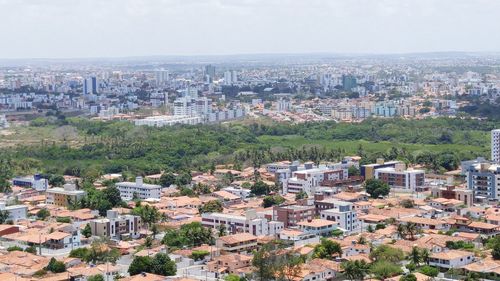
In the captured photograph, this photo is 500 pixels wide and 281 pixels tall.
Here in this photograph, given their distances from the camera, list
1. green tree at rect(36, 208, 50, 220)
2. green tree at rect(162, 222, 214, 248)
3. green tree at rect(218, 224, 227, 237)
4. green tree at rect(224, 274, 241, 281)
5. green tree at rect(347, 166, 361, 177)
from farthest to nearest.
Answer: green tree at rect(347, 166, 361, 177)
green tree at rect(36, 208, 50, 220)
green tree at rect(218, 224, 227, 237)
green tree at rect(162, 222, 214, 248)
green tree at rect(224, 274, 241, 281)

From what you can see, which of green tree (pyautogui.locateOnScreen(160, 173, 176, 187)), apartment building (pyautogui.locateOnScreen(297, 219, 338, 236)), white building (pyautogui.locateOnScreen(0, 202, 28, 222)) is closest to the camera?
apartment building (pyautogui.locateOnScreen(297, 219, 338, 236))

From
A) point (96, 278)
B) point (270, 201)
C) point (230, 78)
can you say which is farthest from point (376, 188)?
point (230, 78)

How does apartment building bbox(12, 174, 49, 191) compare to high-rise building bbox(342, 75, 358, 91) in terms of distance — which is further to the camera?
high-rise building bbox(342, 75, 358, 91)

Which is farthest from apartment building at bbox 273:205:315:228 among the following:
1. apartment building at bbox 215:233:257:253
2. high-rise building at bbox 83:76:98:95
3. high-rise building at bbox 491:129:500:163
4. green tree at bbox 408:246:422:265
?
high-rise building at bbox 83:76:98:95

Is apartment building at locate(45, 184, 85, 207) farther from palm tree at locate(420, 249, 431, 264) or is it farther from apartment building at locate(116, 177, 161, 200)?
palm tree at locate(420, 249, 431, 264)

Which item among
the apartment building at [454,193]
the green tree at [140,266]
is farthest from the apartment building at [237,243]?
the apartment building at [454,193]

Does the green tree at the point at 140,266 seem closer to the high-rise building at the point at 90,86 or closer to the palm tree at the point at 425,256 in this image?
the palm tree at the point at 425,256

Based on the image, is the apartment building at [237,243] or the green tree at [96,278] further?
the apartment building at [237,243]
